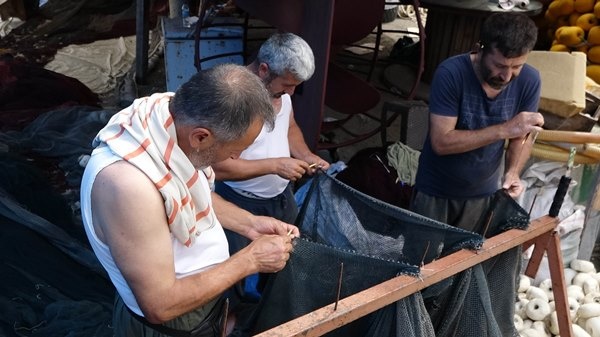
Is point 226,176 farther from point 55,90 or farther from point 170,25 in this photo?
point 55,90

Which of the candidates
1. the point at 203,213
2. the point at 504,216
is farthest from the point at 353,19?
the point at 203,213

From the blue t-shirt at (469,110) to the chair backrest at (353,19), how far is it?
67.2 inches

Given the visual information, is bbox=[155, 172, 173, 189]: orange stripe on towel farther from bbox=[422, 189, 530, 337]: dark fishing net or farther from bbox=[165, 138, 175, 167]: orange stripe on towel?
bbox=[422, 189, 530, 337]: dark fishing net

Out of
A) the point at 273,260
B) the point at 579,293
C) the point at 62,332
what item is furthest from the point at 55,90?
the point at 579,293

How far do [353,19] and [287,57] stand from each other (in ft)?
6.57

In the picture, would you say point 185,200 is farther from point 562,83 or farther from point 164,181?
point 562,83

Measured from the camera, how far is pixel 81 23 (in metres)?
8.73

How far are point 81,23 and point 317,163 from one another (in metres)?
7.74

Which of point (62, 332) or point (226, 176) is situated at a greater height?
point (226, 176)

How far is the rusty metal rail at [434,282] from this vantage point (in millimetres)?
1455

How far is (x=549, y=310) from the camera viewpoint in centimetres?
298

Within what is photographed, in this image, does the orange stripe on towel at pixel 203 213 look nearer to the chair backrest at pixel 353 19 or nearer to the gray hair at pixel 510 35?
the gray hair at pixel 510 35

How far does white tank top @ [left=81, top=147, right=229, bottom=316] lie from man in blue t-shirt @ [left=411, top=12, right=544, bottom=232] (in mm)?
1223

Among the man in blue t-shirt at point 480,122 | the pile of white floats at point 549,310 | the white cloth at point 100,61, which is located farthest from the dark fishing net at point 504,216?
the white cloth at point 100,61
